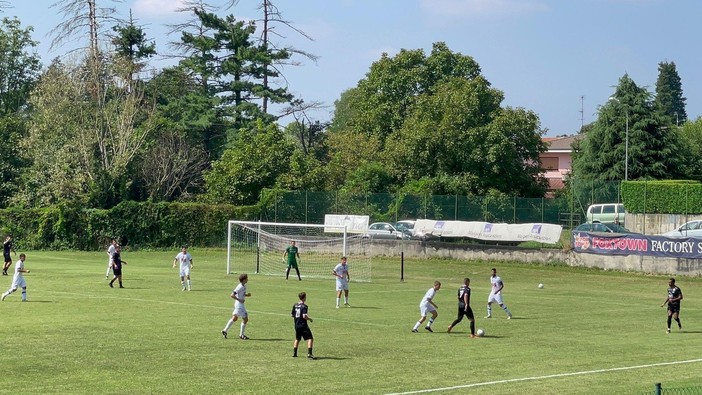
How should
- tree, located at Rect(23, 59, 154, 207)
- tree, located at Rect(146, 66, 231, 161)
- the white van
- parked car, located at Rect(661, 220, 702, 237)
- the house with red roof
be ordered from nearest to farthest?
parked car, located at Rect(661, 220, 702, 237)
the white van
tree, located at Rect(23, 59, 154, 207)
tree, located at Rect(146, 66, 231, 161)
the house with red roof

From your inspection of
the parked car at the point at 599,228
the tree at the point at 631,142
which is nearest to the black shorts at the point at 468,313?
the parked car at the point at 599,228

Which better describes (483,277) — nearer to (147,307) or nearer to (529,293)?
(529,293)

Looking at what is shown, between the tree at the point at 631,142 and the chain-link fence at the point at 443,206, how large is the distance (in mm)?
18377

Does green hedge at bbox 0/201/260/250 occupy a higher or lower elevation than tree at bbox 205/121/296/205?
lower

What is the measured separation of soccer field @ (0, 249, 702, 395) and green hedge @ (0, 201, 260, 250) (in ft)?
73.3

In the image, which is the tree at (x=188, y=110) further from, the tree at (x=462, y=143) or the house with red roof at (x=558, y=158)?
the house with red roof at (x=558, y=158)

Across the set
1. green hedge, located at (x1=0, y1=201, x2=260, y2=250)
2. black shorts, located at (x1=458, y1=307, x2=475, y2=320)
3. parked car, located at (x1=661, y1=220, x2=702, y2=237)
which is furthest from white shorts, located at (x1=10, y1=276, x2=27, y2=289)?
parked car, located at (x1=661, y1=220, x2=702, y2=237)

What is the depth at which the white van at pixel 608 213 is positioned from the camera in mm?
63812

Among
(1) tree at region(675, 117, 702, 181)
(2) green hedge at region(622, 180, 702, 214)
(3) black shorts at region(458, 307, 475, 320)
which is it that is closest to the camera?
(3) black shorts at region(458, 307, 475, 320)

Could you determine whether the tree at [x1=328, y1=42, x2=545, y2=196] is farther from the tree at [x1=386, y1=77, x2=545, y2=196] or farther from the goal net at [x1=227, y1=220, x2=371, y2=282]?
the goal net at [x1=227, y1=220, x2=371, y2=282]

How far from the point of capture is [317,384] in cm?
2141

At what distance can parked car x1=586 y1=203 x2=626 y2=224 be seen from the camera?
63812 mm

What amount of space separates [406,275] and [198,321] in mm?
23363

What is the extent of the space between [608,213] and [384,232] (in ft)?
47.6
